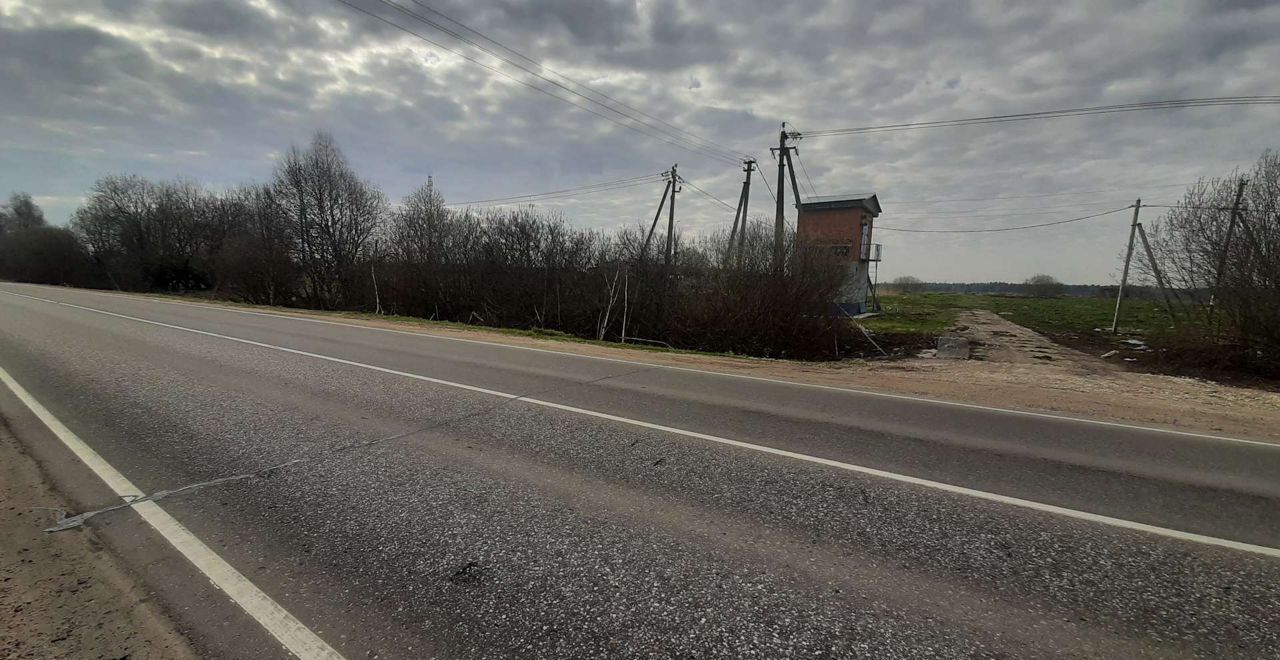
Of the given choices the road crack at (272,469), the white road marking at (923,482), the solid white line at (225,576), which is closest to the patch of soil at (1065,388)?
the white road marking at (923,482)

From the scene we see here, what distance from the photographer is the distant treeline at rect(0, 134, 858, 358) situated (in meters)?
19.4

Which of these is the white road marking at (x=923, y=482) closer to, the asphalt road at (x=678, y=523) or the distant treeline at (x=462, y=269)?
the asphalt road at (x=678, y=523)

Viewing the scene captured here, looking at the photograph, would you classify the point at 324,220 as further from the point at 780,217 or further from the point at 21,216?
the point at 21,216

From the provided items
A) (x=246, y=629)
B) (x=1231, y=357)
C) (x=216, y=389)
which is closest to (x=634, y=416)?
(x=246, y=629)

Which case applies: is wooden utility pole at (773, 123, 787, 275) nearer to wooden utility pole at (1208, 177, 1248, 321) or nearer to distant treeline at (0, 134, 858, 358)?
distant treeline at (0, 134, 858, 358)

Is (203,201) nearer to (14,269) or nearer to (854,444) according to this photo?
(14,269)

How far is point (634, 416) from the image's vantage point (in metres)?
6.25

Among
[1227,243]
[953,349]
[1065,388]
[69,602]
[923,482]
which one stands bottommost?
[69,602]

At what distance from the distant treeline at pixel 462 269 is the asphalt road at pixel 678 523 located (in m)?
12.5

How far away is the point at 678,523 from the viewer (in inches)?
139

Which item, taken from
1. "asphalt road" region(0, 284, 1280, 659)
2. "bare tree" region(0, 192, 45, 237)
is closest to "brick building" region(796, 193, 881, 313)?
"asphalt road" region(0, 284, 1280, 659)

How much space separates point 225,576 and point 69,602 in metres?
0.68

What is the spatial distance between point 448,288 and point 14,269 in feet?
261

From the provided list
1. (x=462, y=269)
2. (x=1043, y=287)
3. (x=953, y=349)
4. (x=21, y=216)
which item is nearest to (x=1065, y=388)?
(x=953, y=349)
